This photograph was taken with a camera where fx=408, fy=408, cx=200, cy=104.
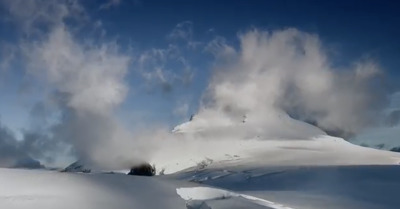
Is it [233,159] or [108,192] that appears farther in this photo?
[233,159]

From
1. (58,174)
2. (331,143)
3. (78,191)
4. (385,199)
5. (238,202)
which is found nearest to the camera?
(78,191)

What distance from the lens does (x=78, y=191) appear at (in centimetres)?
862

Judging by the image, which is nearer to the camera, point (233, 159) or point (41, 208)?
point (41, 208)

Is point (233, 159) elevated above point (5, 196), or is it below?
above

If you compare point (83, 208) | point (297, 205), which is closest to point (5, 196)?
point (83, 208)

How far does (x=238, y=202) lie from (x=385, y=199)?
8292mm

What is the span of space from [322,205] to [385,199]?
5.13 metres

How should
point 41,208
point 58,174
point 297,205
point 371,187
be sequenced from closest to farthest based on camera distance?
point 41,208, point 58,174, point 297,205, point 371,187

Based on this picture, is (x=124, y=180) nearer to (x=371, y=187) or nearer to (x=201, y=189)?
(x=201, y=189)

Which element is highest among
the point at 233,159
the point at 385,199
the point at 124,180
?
the point at 233,159

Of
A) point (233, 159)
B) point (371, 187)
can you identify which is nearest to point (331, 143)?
point (233, 159)

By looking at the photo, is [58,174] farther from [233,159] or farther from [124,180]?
[233,159]

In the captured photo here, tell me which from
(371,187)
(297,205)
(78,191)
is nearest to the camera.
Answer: (78,191)

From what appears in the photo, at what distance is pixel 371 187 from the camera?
20516 mm
